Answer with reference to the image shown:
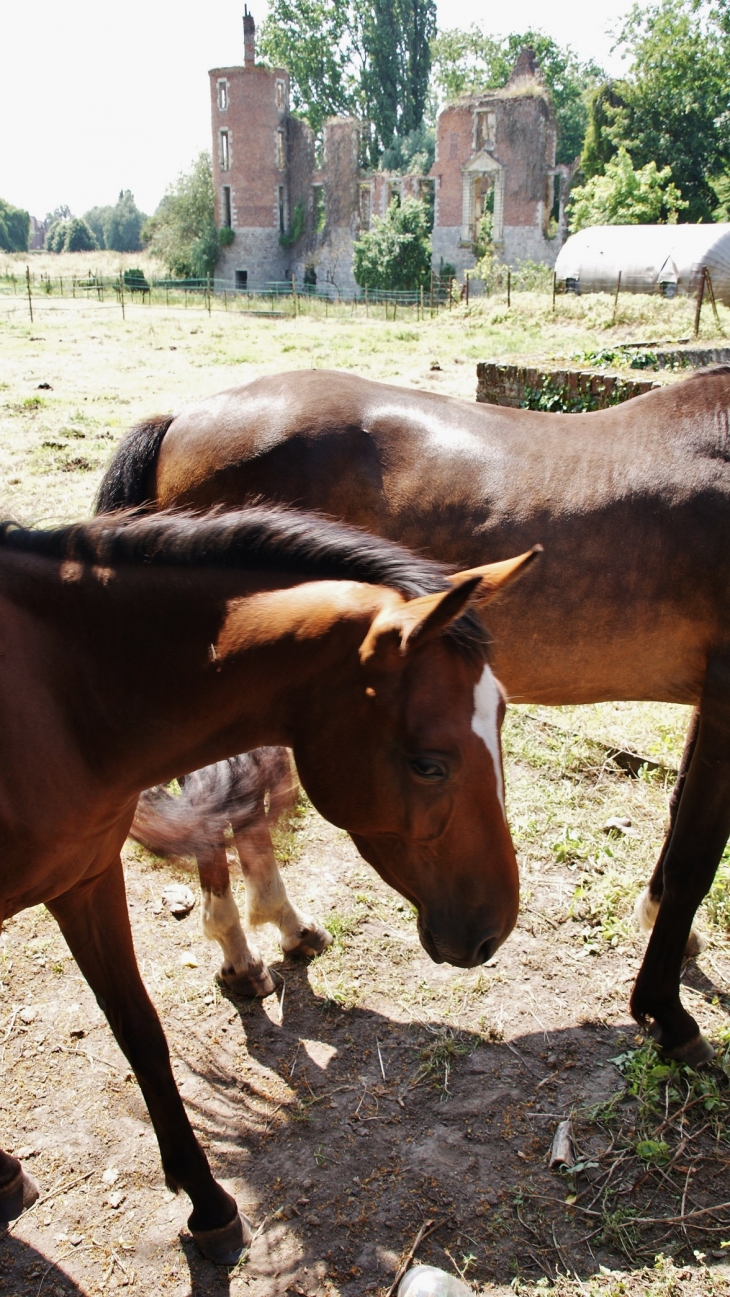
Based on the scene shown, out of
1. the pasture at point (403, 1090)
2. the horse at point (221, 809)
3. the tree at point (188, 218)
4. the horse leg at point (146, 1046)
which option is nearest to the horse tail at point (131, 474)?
the pasture at point (403, 1090)

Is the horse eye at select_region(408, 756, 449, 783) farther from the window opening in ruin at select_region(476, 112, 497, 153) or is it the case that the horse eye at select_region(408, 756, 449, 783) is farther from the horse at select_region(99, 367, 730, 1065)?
the window opening in ruin at select_region(476, 112, 497, 153)

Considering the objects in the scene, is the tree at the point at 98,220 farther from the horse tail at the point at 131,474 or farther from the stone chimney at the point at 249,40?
the horse tail at the point at 131,474

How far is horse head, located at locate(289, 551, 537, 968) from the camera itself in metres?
1.70

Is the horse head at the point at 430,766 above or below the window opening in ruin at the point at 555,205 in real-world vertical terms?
below

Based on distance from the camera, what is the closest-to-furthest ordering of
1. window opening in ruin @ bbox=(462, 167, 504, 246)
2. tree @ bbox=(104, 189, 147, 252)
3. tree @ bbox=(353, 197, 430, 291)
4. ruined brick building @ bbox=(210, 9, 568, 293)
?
ruined brick building @ bbox=(210, 9, 568, 293), window opening in ruin @ bbox=(462, 167, 504, 246), tree @ bbox=(353, 197, 430, 291), tree @ bbox=(104, 189, 147, 252)

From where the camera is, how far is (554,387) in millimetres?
7281

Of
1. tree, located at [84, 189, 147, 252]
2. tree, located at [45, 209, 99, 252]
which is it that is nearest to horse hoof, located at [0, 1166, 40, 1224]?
tree, located at [45, 209, 99, 252]

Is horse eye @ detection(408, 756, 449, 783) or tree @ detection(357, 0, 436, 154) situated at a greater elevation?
tree @ detection(357, 0, 436, 154)

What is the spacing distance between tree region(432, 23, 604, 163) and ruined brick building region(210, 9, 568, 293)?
13.7 meters

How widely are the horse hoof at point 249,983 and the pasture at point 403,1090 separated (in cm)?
4

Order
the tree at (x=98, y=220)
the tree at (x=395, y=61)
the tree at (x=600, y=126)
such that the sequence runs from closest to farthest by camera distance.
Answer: the tree at (x=600, y=126) < the tree at (x=395, y=61) < the tree at (x=98, y=220)

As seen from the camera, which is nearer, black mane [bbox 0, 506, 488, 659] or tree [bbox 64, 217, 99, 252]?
black mane [bbox 0, 506, 488, 659]

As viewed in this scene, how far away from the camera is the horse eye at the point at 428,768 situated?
1703 mm

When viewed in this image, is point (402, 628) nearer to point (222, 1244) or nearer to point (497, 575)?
point (497, 575)
